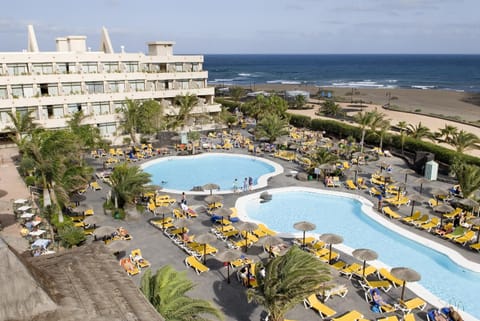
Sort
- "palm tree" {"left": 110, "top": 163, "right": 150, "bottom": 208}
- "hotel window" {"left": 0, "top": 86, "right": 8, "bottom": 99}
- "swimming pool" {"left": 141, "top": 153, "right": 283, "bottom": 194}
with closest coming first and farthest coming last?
"palm tree" {"left": 110, "top": 163, "right": 150, "bottom": 208}
"swimming pool" {"left": 141, "top": 153, "right": 283, "bottom": 194}
"hotel window" {"left": 0, "top": 86, "right": 8, "bottom": 99}

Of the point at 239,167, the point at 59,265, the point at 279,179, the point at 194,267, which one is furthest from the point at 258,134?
the point at 59,265

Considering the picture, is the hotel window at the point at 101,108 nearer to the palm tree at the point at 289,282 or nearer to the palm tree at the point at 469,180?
the palm tree at the point at 469,180

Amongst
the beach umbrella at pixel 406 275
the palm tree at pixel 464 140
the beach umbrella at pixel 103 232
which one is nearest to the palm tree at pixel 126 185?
the beach umbrella at pixel 103 232

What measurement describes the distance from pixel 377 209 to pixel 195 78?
31.9 metres

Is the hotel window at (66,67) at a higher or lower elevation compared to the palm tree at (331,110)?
higher

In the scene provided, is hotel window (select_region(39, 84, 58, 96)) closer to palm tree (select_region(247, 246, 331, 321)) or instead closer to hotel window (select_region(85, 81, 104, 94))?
hotel window (select_region(85, 81, 104, 94))

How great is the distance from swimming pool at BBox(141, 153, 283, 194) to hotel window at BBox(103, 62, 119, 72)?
12955 mm

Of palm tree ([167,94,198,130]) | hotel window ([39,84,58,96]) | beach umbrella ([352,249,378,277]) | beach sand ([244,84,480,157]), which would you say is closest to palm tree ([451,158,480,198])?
beach umbrella ([352,249,378,277])

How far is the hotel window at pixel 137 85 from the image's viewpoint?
147 ft

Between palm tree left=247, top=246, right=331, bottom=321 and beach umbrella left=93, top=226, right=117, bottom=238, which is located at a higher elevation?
palm tree left=247, top=246, right=331, bottom=321

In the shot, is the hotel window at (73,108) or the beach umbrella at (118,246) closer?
the beach umbrella at (118,246)

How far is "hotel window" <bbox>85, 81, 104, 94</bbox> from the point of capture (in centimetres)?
4151

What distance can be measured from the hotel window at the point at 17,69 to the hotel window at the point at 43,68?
33.3 inches

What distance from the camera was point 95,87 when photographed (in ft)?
138
